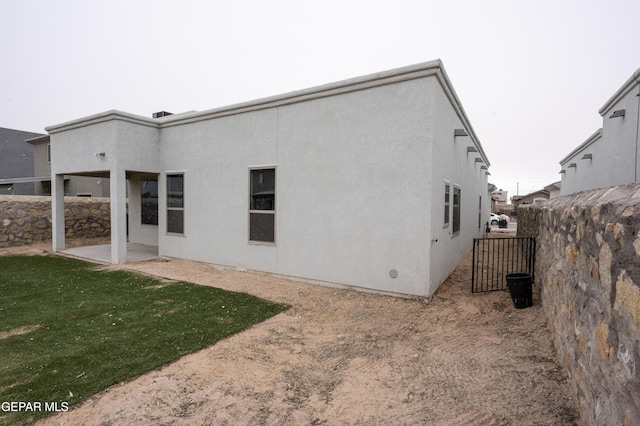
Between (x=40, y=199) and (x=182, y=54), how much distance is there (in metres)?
8.59

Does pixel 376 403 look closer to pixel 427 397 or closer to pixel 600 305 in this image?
pixel 427 397

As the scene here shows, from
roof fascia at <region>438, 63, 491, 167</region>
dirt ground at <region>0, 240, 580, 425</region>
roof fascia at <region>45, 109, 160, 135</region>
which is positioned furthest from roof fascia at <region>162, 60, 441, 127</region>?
dirt ground at <region>0, 240, 580, 425</region>

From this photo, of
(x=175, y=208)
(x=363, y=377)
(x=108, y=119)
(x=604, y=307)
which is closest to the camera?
(x=604, y=307)

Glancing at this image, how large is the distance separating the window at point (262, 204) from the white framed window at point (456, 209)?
4962 mm

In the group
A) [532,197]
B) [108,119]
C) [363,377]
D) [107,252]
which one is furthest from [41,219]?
[532,197]

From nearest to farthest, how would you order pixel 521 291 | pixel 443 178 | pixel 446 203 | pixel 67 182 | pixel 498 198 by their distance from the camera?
pixel 521 291 < pixel 443 178 < pixel 446 203 < pixel 67 182 < pixel 498 198

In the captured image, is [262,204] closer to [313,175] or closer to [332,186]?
[313,175]

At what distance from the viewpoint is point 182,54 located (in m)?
12.9

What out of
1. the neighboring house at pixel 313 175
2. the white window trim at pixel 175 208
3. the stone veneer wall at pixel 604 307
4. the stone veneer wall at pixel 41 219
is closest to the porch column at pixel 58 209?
the neighboring house at pixel 313 175

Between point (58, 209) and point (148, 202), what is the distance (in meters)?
2.86

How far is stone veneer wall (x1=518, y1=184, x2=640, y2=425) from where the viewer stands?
1.56 m

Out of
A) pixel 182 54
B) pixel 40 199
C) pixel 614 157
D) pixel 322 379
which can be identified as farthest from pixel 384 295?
pixel 40 199

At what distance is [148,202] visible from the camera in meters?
12.8

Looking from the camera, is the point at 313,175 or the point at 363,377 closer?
the point at 363,377
